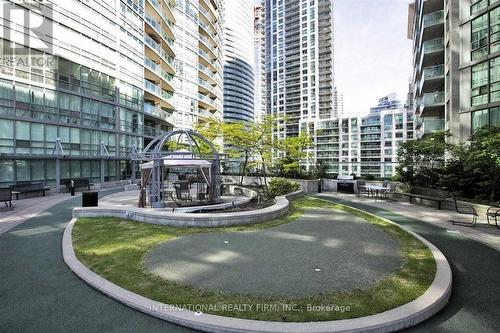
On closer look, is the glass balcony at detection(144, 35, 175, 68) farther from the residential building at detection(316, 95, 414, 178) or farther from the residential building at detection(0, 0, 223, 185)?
the residential building at detection(316, 95, 414, 178)

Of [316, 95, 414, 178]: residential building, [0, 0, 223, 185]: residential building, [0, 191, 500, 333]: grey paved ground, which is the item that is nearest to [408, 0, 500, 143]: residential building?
[0, 191, 500, 333]: grey paved ground

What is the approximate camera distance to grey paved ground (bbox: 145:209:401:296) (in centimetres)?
532

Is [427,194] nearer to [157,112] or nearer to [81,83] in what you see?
[81,83]

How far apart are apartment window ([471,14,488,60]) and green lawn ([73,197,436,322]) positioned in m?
18.1

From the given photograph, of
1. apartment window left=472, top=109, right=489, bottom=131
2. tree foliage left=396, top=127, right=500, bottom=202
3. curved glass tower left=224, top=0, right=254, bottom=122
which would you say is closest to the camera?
tree foliage left=396, top=127, right=500, bottom=202

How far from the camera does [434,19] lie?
27.5 meters

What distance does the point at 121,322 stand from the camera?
4184mm

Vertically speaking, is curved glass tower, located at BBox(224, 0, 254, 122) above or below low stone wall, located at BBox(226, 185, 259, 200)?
above

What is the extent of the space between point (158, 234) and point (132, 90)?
32010 millimetres

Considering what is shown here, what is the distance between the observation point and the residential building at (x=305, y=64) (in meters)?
128

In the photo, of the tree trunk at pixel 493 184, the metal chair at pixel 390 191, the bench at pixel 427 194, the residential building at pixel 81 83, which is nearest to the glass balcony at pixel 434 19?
the metal chair at pixel 390 191

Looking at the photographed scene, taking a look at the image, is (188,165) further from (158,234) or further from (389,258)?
(389,258)

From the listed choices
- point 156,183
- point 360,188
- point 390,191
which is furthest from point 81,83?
point 390,191

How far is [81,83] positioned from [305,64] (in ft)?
401
